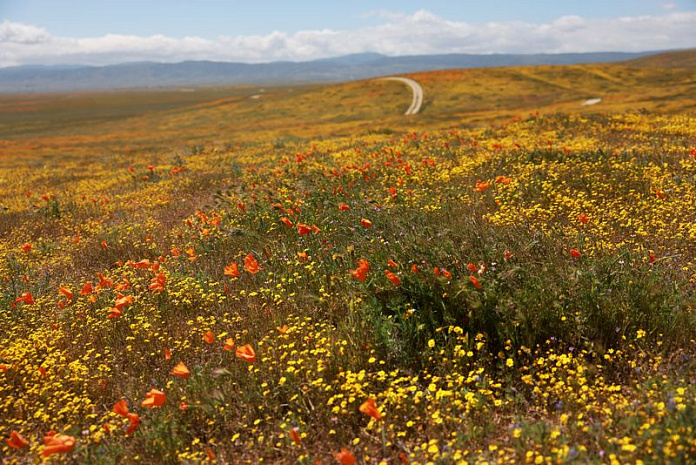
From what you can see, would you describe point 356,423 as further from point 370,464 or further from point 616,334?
point 616,334

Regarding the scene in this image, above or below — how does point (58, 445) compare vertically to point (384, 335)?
below

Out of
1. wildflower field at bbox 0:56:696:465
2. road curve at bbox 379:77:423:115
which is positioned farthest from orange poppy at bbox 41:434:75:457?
road curve at bbox 379:77:423:115

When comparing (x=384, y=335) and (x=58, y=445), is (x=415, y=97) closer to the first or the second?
(x=384, y=335)

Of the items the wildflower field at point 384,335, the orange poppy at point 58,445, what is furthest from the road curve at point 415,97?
the orange poppy at point 58,445

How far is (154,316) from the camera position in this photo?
5430 millimetres

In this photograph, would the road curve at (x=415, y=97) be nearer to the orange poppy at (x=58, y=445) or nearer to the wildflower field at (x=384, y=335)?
the wildflower field at (x=384, y=335)

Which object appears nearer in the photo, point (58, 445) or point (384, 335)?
point (58, 445)

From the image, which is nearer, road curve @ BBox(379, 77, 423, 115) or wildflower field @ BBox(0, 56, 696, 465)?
wildflower field @ BBox(0, 56, 696, 465)

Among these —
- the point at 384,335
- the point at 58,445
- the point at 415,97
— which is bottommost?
the point at 58,445

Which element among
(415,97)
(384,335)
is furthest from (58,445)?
(415,97)

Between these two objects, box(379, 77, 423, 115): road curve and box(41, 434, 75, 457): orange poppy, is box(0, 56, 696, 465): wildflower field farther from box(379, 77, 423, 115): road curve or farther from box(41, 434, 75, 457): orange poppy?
box(379, 77, 423, 115): road curve

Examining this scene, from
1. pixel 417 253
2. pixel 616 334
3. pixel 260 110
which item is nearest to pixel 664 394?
pixel 616 334

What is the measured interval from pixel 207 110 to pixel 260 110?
13306 mm

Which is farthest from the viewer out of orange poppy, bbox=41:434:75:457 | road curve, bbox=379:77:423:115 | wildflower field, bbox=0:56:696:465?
road curve, bbox=379:77:423:115
